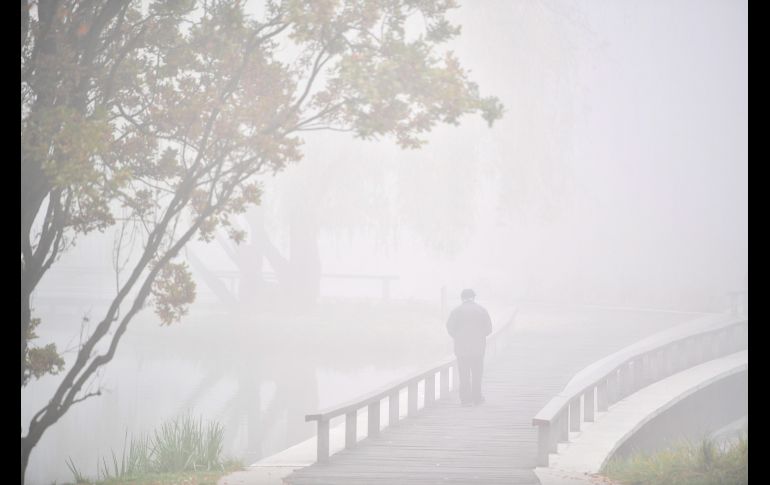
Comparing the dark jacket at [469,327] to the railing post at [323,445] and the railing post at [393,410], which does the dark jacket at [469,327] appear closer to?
the railing post at [393,410]

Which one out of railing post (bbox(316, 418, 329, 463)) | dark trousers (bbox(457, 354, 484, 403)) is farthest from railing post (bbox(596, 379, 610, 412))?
railing post (bbox(316, 418, 329, 463))

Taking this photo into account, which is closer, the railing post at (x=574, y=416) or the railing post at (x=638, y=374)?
the railing post at (x=574, y=416)

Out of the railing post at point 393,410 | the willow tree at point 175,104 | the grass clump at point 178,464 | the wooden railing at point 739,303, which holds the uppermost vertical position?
the willow tree at point 175,104

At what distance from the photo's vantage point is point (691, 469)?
8547 millimetres

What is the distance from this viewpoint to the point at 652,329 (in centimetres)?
2420

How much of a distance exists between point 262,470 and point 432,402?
4.45 metres

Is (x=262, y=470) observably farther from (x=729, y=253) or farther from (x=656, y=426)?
(x=729, y=253)

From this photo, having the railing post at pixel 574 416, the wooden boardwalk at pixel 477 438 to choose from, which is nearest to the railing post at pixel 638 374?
the wooden boardwalk at pixel 477 438

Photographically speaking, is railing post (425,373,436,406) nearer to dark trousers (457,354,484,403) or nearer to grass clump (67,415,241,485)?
dark trousers (457,354,484,403)

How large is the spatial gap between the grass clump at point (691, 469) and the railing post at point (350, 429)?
106 inches

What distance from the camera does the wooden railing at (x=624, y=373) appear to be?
963cm

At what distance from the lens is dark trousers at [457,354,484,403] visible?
39.6ft

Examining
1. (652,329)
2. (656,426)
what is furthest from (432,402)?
(652,329)

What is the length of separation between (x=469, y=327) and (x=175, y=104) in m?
5.09
